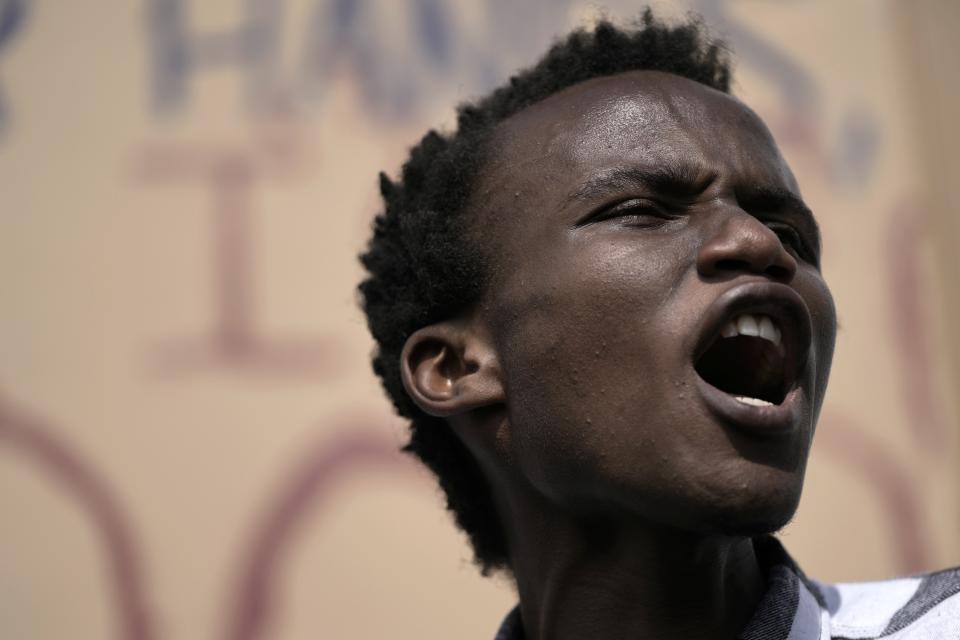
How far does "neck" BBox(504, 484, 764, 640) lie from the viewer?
1453 millimetres

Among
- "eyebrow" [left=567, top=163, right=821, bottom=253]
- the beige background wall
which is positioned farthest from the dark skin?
the beige background wall

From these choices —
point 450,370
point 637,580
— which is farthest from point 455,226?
point 637,580

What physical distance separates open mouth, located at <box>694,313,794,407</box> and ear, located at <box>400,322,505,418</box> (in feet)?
1.03

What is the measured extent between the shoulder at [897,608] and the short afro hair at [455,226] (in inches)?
22.6

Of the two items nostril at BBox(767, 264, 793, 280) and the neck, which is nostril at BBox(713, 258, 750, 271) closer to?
nostril at BBox(767, 264, 793, 280)

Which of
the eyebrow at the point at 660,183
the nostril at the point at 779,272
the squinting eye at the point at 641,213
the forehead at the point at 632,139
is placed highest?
the forehead at the point at 632,139

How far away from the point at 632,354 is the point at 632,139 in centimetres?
35

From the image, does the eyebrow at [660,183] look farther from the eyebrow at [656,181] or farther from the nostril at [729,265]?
the nostril at [729,265]

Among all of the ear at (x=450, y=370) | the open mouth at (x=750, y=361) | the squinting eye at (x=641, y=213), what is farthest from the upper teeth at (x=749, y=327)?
the ear at (x=450, y=370)

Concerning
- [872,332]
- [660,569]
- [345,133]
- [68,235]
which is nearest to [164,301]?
[68,235]

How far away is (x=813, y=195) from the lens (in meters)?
3.42

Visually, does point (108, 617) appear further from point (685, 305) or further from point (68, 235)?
point (685, 305)

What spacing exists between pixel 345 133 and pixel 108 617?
1.51 m

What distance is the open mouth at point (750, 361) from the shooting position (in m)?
1.38
